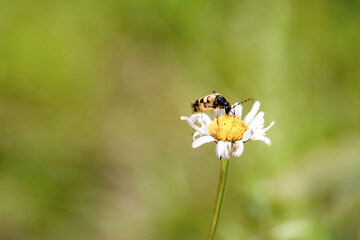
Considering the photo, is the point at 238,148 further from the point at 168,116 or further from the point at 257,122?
the point at 168,116

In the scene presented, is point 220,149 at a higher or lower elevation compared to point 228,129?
lower

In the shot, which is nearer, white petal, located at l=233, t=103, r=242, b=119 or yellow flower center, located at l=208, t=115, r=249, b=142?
yellow flower center, located at l=208, t=115, r=249, b=142

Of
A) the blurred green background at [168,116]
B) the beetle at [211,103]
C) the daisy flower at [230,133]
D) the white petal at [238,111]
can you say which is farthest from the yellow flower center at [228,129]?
the blurred green background at [168,116]

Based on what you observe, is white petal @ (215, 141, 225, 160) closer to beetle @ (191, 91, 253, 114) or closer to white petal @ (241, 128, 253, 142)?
white petal @ (241, 128, 253, 142)

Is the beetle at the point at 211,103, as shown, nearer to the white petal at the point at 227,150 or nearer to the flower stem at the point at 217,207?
the white petal at the point at 227,150

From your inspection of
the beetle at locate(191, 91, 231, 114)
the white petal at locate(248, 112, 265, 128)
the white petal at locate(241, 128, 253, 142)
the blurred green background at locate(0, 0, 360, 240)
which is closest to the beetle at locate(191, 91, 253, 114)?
the beetle at locate(191, 91, 231, 114)

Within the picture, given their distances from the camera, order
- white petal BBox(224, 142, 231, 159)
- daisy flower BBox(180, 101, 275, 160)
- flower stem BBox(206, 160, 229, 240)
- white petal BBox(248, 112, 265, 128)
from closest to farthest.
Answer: flower stem BBox(206, 160, 229, 240) < white petal BBox(224, 142, 231, 159) < daisy flower BBox(180, 101, 275, 160) < white petal BBox(248, 112, 265, 128)

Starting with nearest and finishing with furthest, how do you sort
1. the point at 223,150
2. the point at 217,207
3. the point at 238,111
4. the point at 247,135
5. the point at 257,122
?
the point at 217,207
the point at 223,150
the point at 247,135
the point at 257,122
the point at 238,111

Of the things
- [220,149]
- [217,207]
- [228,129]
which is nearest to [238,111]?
[228,129]
